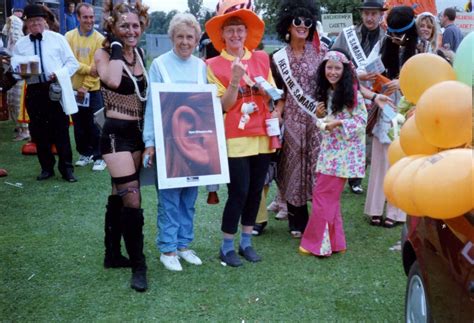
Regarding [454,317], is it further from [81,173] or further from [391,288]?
[81,173]

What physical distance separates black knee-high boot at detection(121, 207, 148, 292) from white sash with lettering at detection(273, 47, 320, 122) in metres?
1.81

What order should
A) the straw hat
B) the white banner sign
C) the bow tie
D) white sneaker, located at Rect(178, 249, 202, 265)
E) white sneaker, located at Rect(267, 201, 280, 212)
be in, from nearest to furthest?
the straw hat < white sneaker, located at Rect(178, 249, 202, 265) < white sneaker, located at Rect(267, 201, 280, 212) < the bow tie < the white banner sign

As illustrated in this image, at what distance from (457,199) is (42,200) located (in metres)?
5.45

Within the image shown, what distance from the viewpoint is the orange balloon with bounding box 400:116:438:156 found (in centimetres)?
254

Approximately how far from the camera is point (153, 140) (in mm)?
4105

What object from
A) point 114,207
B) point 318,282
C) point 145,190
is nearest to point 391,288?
point 318,282

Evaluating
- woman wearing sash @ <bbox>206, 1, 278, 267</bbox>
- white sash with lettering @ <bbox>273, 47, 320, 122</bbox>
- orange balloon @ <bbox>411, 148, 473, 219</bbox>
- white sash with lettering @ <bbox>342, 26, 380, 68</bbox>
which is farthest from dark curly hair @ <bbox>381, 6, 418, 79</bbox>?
orange balloon @ <bbox>411, 148, 473, 219</bbox>

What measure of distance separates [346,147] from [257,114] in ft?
2.79

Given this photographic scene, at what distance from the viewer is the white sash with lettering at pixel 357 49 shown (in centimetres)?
540

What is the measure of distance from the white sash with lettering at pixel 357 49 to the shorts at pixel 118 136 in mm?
2397

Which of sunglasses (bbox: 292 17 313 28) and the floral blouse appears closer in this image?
the floral blouse

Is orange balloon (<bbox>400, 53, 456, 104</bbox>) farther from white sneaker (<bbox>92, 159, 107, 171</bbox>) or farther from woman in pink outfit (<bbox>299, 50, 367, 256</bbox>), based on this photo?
white sneaker (<bbox>92, 159, 107, 171</bbox>)

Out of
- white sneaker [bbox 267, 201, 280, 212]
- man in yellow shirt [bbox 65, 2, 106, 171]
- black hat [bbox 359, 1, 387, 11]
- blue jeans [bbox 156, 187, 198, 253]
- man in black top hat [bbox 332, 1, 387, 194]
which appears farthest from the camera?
man in yellow shirt [bbox 65, 2, 106, 171]

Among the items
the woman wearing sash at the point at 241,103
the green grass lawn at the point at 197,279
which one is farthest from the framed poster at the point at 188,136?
the green grass lawn at the point at 197,279
